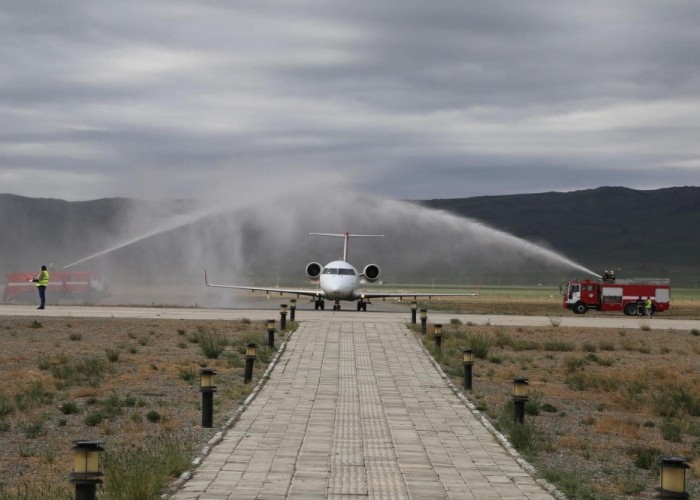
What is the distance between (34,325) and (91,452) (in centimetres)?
2888

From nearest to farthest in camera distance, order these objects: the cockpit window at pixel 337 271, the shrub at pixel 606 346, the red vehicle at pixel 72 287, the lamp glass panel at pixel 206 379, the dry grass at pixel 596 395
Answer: the dry grass at pixel 596 395
the lamp glass panel at pixel 206 379
the shrub at pixel 606 346
the cockpit window at pixel 337 271
the red vehicle at pixel 72 287

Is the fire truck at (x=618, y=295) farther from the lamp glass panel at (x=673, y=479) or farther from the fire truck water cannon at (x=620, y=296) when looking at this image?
the lamp glass panel at (x=673, y=479)

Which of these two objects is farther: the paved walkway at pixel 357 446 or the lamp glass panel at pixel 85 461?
the paved walkway at pixel 357 446

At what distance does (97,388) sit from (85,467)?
42.4 feet

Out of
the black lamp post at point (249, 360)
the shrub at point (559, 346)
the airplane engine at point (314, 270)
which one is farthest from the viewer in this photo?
the airplane engine at point (314, 270)

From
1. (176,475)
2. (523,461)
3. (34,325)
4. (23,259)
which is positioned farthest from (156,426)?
(23,259)

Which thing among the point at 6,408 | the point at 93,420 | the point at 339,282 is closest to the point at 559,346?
the point at 93,420

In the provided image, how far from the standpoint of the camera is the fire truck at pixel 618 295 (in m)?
62.6

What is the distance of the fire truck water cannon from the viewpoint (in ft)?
205

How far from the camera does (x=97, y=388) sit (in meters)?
21.9

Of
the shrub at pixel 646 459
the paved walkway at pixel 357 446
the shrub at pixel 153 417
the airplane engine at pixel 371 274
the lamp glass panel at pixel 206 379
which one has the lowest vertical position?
the shrub at pixel 646 459

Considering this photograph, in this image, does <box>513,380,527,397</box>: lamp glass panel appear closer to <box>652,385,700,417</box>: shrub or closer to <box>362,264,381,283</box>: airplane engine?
<box>652,385,700,417</box>: shrub

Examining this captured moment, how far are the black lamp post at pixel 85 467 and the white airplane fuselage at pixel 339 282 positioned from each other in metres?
42.7

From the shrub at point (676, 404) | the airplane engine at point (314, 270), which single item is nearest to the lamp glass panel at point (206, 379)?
the shrub at point (676, 404)
